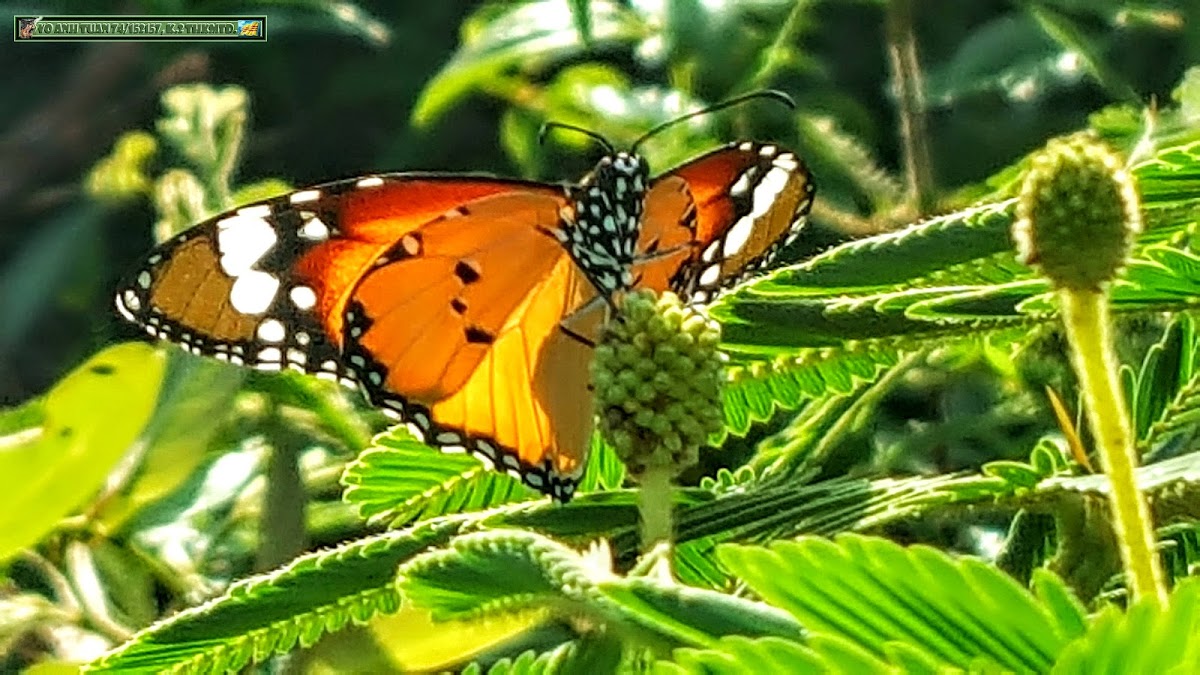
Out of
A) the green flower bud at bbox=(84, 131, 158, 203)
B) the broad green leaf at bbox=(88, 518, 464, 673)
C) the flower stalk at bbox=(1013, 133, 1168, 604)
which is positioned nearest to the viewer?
the flower stalk at bbox=(1013, 133, 1168, 604)

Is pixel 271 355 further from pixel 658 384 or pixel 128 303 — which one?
pixel 658 384

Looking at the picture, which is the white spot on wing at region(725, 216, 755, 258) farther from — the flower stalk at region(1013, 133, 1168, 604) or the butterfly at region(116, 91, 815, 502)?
the flower stalk at region(1013, 133, 1168, 604)

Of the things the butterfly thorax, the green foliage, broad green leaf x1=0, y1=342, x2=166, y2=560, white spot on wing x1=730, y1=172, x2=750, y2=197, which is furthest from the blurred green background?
broad green leaf x1=0, y1=342, x2=166, y2=560

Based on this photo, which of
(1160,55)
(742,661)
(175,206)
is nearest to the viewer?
(742,661)

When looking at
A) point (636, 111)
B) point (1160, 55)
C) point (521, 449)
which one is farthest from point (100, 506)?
point (1160, 55)

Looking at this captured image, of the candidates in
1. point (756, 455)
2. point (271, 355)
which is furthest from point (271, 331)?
point (756, 455)

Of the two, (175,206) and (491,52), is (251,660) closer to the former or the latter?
(175,206)
